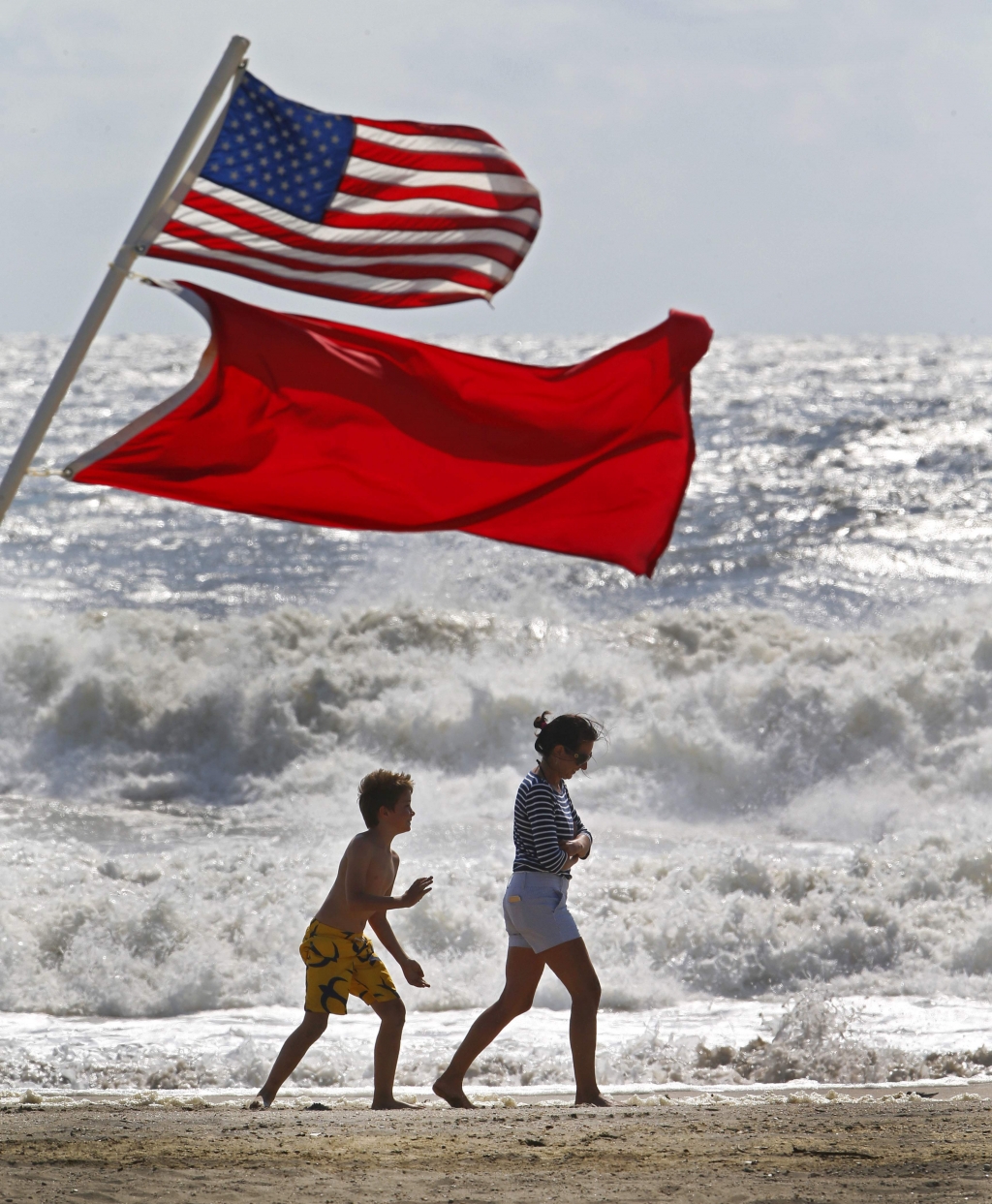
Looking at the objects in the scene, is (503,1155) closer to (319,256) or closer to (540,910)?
(540,910)

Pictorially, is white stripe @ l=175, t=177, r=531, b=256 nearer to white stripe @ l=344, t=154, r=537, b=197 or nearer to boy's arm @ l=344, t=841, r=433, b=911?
white stripe @ l=344, t=154, r=537, b=197

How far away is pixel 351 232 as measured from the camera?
439cm

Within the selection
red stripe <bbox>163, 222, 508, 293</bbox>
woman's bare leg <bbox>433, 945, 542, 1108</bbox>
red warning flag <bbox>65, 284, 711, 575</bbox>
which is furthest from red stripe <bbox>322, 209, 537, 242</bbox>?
woman's bare leg <bbox>433, 945, 542, 1108</bbox>

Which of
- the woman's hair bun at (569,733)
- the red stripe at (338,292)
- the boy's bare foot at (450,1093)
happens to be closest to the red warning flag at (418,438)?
the red stripe at (338,292)

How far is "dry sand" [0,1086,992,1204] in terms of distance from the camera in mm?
4047

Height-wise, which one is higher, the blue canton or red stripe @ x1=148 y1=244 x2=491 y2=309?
the blue canton

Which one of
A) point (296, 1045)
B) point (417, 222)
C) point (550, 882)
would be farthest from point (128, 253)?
point (296, 1045)

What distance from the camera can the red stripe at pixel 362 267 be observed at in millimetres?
4179

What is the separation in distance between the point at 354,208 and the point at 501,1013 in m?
2.87

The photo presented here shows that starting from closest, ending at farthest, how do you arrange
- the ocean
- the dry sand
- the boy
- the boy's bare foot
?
the dry sand → the boy → the boy's bare foot → the ocean

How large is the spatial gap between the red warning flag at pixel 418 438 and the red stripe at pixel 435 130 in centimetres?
59

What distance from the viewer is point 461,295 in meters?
4.61

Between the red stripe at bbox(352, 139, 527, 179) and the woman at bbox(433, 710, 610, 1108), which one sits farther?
the woman at bbox(433, 710, 610, 1108)

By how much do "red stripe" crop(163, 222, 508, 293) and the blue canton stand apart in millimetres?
142
